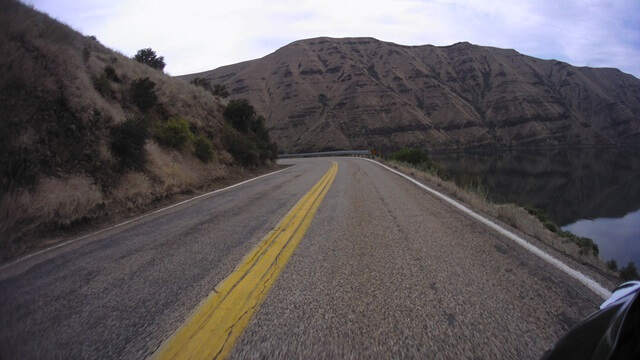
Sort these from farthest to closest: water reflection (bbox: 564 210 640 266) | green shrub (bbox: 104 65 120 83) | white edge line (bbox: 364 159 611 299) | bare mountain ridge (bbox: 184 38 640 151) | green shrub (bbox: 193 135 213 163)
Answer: bare mountain ridge (bbox: 184 38 640 151) → green shrub (bbox: 193 135 213 163) → green shrub (bbox: 104 65 120 83) → water reflection (bbox: 564 210 640 266) → white edge line (bbox: 364 159 611 299)

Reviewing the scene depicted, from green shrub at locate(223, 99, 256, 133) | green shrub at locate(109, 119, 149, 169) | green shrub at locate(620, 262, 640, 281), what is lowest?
green shrub at locate(620, 262, 640, 281)

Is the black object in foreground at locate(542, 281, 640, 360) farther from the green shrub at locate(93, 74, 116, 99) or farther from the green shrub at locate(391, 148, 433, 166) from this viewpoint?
the green shrub at locate(391, 148, 433, 166)

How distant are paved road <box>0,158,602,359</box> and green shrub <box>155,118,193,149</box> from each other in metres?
9.65

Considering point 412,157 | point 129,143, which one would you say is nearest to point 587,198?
point 412,157

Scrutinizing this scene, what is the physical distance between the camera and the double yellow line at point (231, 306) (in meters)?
2.53

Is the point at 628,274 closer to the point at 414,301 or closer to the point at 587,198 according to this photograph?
the point at 414,301

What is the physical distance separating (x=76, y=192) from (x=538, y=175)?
114 ft

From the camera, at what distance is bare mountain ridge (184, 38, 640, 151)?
83.6 m

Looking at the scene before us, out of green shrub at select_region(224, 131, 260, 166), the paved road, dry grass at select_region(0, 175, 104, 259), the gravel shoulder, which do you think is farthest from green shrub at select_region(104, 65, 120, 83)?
the gravel shoulder

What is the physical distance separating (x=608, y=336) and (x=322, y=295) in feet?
7.81

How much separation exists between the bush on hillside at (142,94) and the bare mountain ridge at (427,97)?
59.3 metres

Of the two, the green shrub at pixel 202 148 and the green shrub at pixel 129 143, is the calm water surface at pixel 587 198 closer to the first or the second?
the green shrub at pixel 129 143

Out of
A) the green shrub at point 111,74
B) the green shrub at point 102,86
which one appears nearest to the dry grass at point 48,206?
the green shrub at point 102,86

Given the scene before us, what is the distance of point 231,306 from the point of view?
316cm
